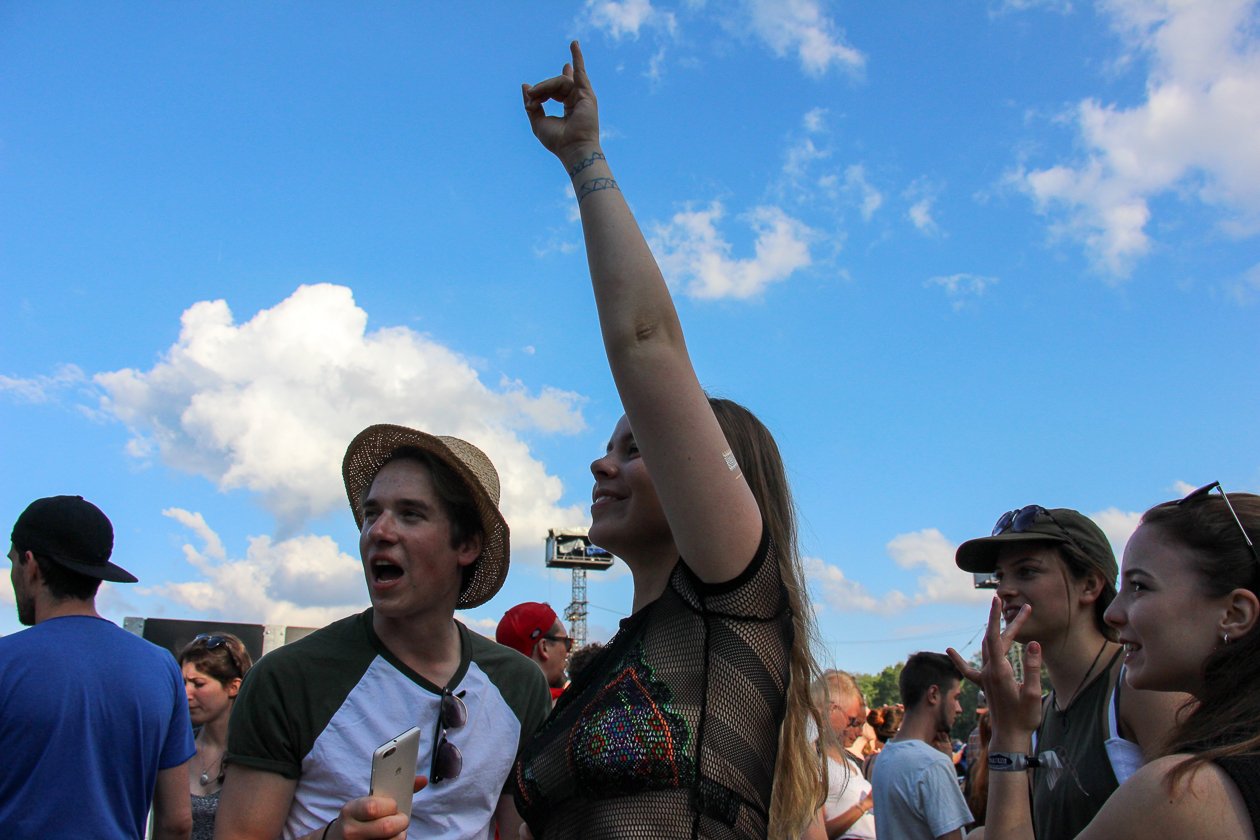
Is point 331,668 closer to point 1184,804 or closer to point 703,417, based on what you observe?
point 703,417

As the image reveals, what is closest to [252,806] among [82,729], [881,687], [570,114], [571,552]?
[82,729]

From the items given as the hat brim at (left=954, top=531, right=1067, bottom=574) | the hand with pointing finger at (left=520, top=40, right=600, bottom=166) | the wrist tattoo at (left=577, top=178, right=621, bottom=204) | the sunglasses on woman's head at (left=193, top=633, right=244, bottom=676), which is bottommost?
the sunglasses on woman's head at (left=193, top=633, right=244, bottom=676)

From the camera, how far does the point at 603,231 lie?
1714 millimetres

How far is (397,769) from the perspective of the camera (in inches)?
79.0

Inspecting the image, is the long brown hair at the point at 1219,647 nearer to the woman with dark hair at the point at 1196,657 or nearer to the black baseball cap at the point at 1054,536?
the woman with dark hair at the point at 1196,657

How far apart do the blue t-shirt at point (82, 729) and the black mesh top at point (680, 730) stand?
2285 millimetres

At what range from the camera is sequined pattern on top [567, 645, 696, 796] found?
1.54m

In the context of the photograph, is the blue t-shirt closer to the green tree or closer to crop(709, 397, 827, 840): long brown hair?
crop(709, 397, 827, 840): long brown hair

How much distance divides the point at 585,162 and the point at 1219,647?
66.4 inches

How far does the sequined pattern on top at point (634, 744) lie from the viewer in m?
1.54

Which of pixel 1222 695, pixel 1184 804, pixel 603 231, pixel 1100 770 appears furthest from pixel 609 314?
pixel 1100 770

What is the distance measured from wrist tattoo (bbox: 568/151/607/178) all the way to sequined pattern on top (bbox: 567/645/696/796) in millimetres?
966

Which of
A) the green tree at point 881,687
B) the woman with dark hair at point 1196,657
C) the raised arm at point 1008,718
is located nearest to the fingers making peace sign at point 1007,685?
the raised arm at point 1008,718

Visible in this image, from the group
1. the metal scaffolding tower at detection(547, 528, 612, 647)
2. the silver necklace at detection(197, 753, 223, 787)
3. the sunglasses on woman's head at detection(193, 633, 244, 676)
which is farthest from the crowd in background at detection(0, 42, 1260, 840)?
the metal scaffolding tower at detection(547, 528, 612, 647)
